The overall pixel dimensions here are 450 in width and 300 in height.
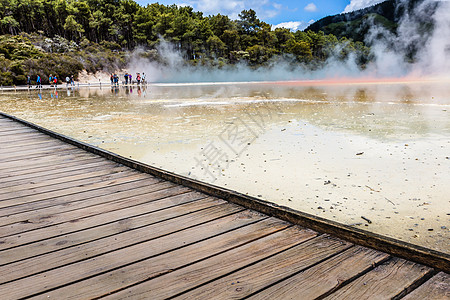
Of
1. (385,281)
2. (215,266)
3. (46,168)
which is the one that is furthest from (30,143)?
(385,281)

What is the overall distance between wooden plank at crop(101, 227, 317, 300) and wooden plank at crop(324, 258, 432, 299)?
472 millimetres

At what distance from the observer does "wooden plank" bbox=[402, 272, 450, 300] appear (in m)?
1.62

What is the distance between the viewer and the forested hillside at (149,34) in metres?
59.2

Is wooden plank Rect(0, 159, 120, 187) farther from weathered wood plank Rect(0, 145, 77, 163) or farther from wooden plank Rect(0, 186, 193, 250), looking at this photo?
wooden plank Rect(0, 186, 193, 250)

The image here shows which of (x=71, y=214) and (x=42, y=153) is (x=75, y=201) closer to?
(x=71, y=214)

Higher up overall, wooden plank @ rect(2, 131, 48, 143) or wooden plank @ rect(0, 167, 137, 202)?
wooden plank @ rect(2, 131, 48, 143)

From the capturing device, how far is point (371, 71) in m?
75.1

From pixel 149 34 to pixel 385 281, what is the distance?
70.4 meters

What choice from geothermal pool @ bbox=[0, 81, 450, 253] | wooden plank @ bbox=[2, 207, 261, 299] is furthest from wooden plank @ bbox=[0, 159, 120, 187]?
wooden plank @ bbox=[2, 207, 261, 299]

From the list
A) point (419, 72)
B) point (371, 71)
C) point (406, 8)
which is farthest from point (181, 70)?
point (406, 8)

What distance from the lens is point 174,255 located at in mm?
2041

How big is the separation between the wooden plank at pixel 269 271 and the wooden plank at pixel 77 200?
1.55 meters

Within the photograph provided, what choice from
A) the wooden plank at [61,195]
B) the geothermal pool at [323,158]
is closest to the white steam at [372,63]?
the geothermal pool at [323,158]

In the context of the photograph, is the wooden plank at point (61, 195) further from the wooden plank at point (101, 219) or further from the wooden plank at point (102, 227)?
the wooden plank at point (102, 227)
